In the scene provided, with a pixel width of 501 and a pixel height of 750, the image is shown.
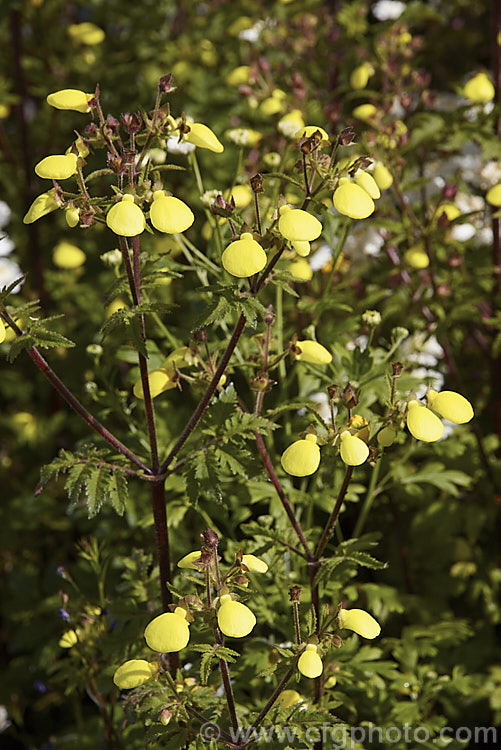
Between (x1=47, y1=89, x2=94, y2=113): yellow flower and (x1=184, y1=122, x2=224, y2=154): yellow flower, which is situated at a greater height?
(x1=47, y1=89, x2=94, y2=113): yellow flower

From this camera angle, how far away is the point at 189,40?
329 cm

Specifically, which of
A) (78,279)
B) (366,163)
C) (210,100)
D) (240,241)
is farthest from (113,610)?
(210,100)

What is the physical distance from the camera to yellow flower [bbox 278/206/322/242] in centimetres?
112

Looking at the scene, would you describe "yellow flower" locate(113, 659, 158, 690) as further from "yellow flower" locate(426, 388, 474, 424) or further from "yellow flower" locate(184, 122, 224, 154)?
"yellow flower" locate(184, 122, 224, 154)

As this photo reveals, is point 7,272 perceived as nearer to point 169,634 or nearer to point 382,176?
point 382,176

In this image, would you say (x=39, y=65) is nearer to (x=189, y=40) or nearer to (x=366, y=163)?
(x=189, y=40)

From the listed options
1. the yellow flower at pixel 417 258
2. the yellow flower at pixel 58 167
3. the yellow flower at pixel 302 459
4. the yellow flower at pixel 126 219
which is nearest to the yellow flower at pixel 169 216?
the yellow flower at pixel 126 219

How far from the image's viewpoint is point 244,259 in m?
1.12

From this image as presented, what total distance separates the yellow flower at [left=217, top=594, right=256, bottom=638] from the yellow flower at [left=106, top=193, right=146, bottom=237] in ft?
1.81

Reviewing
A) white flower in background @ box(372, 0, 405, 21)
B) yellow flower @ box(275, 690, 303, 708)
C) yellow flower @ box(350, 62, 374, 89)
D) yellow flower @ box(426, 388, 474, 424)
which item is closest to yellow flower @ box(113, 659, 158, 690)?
yellow flower @ box(275, 690, 303, 708)

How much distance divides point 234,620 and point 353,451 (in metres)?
0.31

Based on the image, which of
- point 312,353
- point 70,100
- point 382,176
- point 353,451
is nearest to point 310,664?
point 353,451

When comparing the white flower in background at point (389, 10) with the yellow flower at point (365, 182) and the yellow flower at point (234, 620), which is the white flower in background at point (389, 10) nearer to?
A: the yellow flower at point (365, 182)

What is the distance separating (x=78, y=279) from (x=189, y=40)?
113 centimetres
